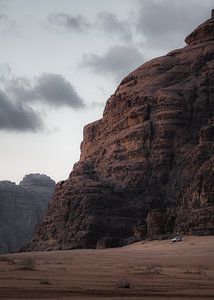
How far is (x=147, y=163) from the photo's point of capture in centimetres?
9962

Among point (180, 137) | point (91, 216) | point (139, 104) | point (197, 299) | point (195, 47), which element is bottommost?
point (197, 299)

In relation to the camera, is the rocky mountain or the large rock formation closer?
the large rock formation

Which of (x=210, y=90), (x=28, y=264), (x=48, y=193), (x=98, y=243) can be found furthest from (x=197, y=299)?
(x=48, y=193)

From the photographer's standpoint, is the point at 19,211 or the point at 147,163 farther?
the point at 19,211

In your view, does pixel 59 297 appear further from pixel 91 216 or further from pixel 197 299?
pixel 91 216

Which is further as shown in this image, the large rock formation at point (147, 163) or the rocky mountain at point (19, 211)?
the rocky mountain at point (19, 211)

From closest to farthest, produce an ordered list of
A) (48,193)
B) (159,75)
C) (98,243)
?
(98,243), (159,75), (48,193)

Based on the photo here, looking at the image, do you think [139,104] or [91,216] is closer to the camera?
[91,216]

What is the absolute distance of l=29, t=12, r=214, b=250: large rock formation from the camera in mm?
80188

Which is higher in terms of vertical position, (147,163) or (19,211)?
(147,163)

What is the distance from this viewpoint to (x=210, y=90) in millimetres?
104625

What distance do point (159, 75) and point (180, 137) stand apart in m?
19.0

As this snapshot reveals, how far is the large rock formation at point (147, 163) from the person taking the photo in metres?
80.2

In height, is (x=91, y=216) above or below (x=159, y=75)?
below
